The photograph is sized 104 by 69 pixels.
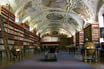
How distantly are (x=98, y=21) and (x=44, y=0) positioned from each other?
6.84m

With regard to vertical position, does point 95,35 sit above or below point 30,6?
below

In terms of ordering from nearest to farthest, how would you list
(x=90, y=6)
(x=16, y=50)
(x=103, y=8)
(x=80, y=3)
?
(x=16, y=50), (x=103, y=8), (x=90, y=6), (x=80, y=3)

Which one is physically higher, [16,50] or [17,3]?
[17,3]

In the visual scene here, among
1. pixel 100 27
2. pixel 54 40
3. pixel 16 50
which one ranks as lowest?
pixel 16 50

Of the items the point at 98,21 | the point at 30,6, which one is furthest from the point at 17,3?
the point at 98,21

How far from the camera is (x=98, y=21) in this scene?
1608 cm

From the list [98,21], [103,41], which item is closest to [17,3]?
[98,21]

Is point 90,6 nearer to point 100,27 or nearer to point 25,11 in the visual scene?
point 100,27

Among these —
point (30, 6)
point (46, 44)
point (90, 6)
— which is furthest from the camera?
point (30, 6)

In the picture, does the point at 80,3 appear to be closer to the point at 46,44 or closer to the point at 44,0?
the point at 44,0

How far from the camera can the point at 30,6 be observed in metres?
18.7

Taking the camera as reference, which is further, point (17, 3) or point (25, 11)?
point (25, 11)

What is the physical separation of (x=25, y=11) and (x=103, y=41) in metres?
10.3

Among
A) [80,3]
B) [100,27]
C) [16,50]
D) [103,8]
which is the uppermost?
[80,3]
